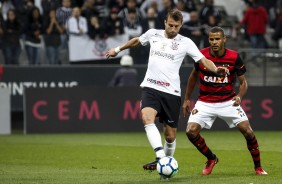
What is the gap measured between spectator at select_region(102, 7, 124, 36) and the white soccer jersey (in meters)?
12.5

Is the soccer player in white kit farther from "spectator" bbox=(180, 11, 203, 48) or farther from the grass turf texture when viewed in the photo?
"spectator" bbox=(180, 11, 203, 48)

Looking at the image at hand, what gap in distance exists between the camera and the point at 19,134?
2367cm

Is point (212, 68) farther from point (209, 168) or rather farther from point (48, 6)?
point (48, 6)

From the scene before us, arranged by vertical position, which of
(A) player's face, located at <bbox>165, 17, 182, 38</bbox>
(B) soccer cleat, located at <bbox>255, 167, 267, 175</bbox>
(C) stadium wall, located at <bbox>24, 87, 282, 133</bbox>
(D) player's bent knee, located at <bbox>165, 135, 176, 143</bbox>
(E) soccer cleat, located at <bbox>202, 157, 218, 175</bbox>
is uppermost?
(A) player's face, located at <bbox>165, 17, 182, 38</bbox>

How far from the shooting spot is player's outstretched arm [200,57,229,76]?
12383mm

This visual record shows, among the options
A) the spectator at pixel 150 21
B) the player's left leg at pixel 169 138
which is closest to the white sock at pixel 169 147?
the player's left leg at pixel 169 138

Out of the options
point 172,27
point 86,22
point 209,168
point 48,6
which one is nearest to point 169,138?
point 209,168

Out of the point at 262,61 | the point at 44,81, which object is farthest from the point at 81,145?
the point at 262,61

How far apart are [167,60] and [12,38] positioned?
40.4ft

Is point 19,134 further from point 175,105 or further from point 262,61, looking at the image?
point 175,105

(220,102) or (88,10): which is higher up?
(220,102)

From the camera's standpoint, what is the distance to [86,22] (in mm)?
25453

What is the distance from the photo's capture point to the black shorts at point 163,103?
41.4 ft

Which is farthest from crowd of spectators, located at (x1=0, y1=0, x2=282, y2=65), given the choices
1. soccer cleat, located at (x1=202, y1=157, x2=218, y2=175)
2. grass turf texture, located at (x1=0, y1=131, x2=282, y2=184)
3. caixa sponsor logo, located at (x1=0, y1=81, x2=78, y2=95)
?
soccer cleat, located at (x1=202, y1=157, x2=218, y2=175)
